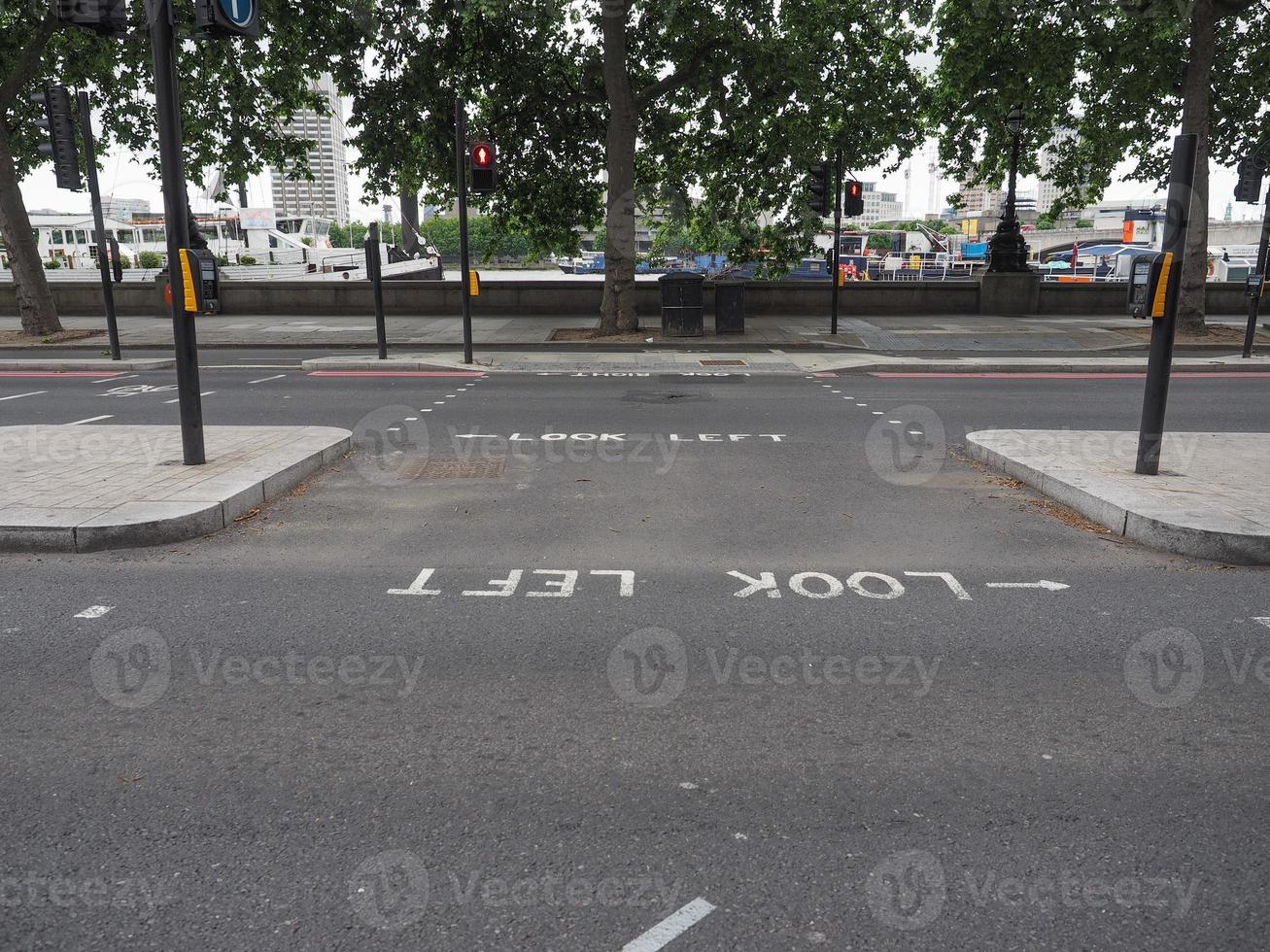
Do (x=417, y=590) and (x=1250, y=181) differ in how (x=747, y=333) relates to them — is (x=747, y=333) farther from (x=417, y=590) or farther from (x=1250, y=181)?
(x=417, y=590)

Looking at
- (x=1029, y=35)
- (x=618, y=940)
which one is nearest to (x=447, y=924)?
(x=618, y=940)

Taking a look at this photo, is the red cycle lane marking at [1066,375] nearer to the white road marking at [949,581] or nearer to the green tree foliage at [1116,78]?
the green tree foliage at [1116,78]

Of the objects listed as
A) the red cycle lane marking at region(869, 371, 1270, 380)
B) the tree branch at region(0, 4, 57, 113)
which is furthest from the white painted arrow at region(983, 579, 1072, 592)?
the tree branch at region(0, 4, 57, 113)

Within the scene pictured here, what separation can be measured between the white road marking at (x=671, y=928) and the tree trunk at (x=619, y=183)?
63.6 ft

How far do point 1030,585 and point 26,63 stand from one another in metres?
23.7

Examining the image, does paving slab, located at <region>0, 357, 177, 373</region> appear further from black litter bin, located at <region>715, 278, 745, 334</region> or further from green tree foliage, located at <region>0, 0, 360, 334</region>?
black litter bin, located at <region>715, 278, 745, 334</region>

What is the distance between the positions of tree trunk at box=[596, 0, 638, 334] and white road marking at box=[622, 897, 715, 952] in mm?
19381

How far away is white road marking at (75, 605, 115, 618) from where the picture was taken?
5004 mm

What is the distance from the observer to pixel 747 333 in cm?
2250

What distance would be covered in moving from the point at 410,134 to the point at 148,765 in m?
22.3

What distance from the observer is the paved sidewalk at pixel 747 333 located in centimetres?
2036

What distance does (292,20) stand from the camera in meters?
21.3

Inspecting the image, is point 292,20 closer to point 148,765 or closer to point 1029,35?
point 1029,35

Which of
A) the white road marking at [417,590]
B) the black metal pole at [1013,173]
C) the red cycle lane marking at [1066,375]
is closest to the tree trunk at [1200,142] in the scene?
the red cycle lane marking at [1066,375]
